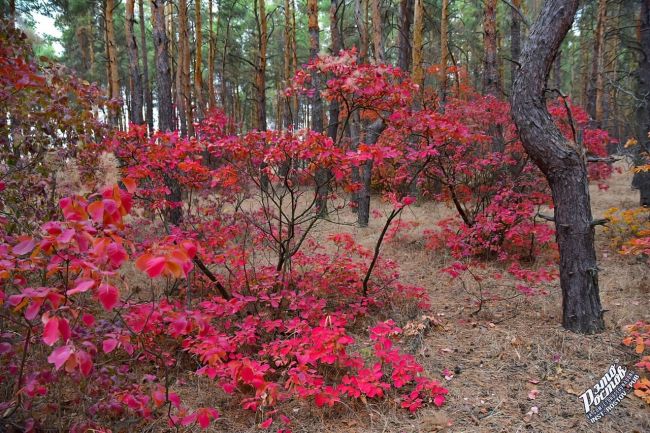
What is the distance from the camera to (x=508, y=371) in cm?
315

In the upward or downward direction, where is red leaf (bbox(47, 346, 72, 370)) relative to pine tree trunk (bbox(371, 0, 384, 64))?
downward

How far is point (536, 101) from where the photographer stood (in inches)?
133

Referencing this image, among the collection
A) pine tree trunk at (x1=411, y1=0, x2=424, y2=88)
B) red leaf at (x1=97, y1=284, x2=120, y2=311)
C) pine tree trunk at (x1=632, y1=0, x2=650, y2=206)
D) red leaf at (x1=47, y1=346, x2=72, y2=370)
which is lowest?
red leaf at (x1=47, y1=346, x2=72, y2=370)

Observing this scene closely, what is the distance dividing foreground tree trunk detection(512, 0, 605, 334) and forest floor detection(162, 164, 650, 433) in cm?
43

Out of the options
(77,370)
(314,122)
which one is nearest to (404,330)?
(77,370)

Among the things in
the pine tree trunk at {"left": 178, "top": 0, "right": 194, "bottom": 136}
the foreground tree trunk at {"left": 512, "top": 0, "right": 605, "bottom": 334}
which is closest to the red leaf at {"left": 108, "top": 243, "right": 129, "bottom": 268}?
the foreground tree trunk at {"left": 512, "top": 0, "right": 605, "bottom": 334}

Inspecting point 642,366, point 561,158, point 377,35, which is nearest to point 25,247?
point 561,158

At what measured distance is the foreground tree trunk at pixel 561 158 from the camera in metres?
3.33

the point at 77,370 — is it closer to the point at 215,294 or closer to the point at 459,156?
the point at 215,294

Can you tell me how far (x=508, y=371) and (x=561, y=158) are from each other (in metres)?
1.78

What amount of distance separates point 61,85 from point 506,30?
22215 mm

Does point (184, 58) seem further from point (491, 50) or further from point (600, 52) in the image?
point (600, 52)

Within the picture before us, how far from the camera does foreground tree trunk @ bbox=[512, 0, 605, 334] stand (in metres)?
3.33

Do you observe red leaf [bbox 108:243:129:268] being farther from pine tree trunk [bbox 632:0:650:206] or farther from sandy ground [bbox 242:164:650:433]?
pine tree trunk [bbox 632:0:650:206]
